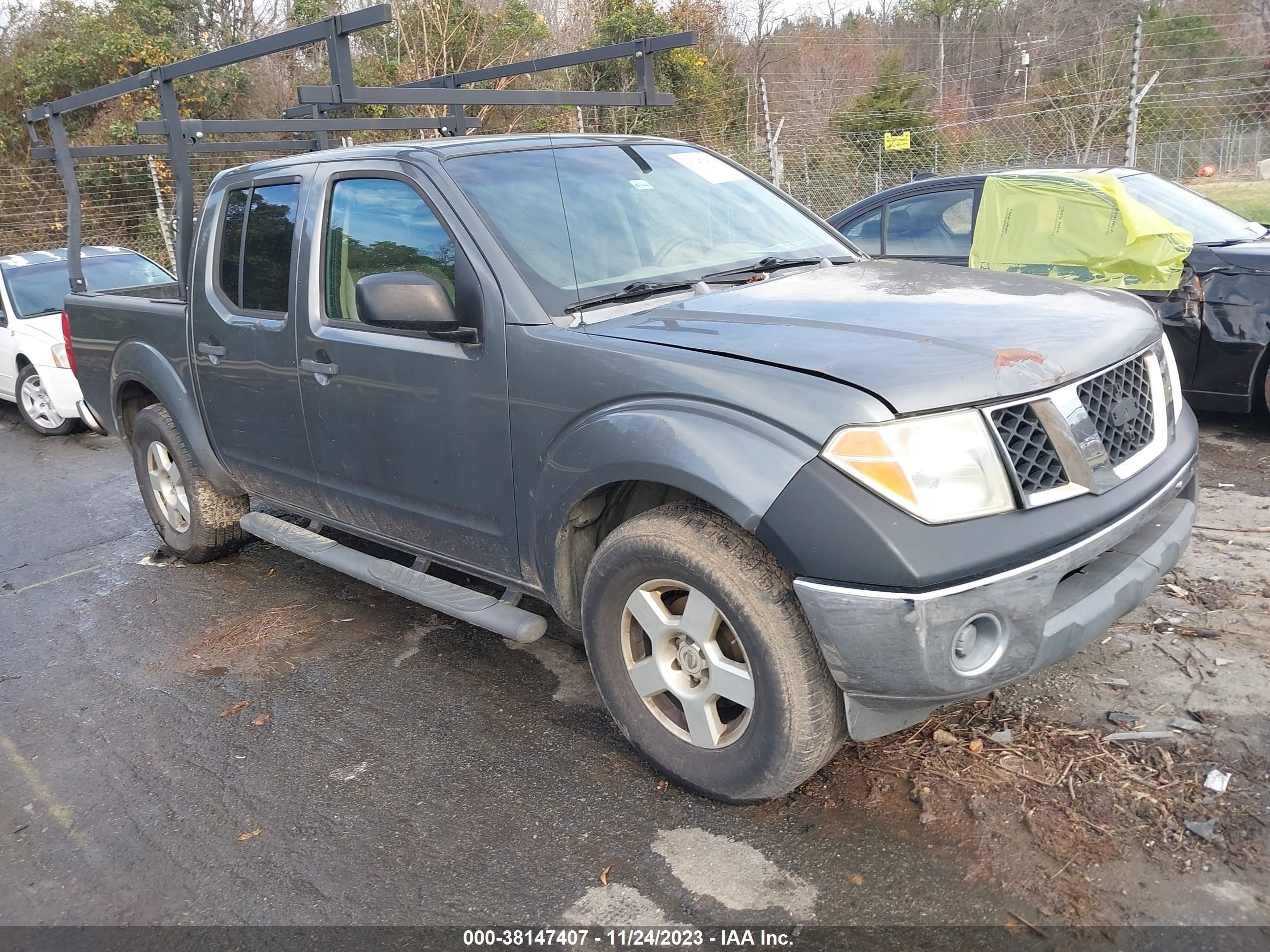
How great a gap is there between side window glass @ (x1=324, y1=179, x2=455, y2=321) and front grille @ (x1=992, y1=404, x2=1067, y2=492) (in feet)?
5.93

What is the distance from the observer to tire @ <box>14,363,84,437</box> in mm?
8852

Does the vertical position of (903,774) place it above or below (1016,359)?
below

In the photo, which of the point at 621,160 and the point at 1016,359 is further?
the point at 621,160

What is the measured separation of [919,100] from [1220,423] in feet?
63.4

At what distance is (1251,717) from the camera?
3.07 meters

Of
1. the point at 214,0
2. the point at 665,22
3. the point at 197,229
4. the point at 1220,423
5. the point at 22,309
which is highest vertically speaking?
the point at 214,0

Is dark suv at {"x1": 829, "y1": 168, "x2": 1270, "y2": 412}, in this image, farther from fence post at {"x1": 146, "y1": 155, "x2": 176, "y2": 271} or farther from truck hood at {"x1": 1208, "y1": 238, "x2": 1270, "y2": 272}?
fence post at {"x1": 146, "y1": 155, "x2": 176, "y2": 271}

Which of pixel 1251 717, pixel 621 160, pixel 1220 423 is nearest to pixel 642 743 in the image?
pixel 1251 717

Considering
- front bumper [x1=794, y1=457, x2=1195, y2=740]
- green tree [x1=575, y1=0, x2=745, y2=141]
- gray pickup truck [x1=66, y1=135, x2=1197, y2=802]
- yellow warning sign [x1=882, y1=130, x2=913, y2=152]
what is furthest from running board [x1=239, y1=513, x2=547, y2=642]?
green tree [x1=575, y1=0, x2=745, y2=141]

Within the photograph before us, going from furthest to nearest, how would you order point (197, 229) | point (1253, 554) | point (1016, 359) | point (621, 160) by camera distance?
point (197, 229) < point (1253, 554) < point (621, 160) < point (1016, 359)

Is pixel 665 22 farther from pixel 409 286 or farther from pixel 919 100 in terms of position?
pixel 409 286

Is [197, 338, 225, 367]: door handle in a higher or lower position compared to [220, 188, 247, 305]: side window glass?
lower

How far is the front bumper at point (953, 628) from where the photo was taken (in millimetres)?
2334

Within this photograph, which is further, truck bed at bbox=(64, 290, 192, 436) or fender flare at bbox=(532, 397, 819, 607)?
truck bed at bbox=(64, 290, 192, 436)
